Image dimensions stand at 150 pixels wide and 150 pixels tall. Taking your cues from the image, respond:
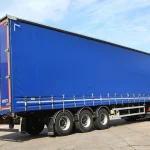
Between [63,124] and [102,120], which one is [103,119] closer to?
[102,120]

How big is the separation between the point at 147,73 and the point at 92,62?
6.24 m

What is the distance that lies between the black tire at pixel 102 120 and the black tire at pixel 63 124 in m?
1.84

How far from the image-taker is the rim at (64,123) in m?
12.7

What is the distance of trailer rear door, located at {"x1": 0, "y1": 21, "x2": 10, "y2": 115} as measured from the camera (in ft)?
36.6

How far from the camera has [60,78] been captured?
1297cm

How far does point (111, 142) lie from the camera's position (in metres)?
10.5

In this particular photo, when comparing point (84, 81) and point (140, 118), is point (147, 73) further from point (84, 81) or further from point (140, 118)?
point (84, 81)

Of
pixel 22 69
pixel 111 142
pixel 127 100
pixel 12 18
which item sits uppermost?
pixel 12 18

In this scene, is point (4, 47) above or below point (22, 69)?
above

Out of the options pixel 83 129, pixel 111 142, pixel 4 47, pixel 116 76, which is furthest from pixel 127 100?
pixel 4 47

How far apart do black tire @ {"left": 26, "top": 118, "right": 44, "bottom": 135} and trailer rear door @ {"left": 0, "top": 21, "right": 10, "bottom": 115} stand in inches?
94.0

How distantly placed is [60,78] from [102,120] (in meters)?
3.42

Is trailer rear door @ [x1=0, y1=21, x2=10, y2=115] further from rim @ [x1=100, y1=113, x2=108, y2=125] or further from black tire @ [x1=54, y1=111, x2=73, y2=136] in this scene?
A: rim @ [x1=100, y1=113, x2=108, y2=125]

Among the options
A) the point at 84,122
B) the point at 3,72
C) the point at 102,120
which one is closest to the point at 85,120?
the point at 84,122
